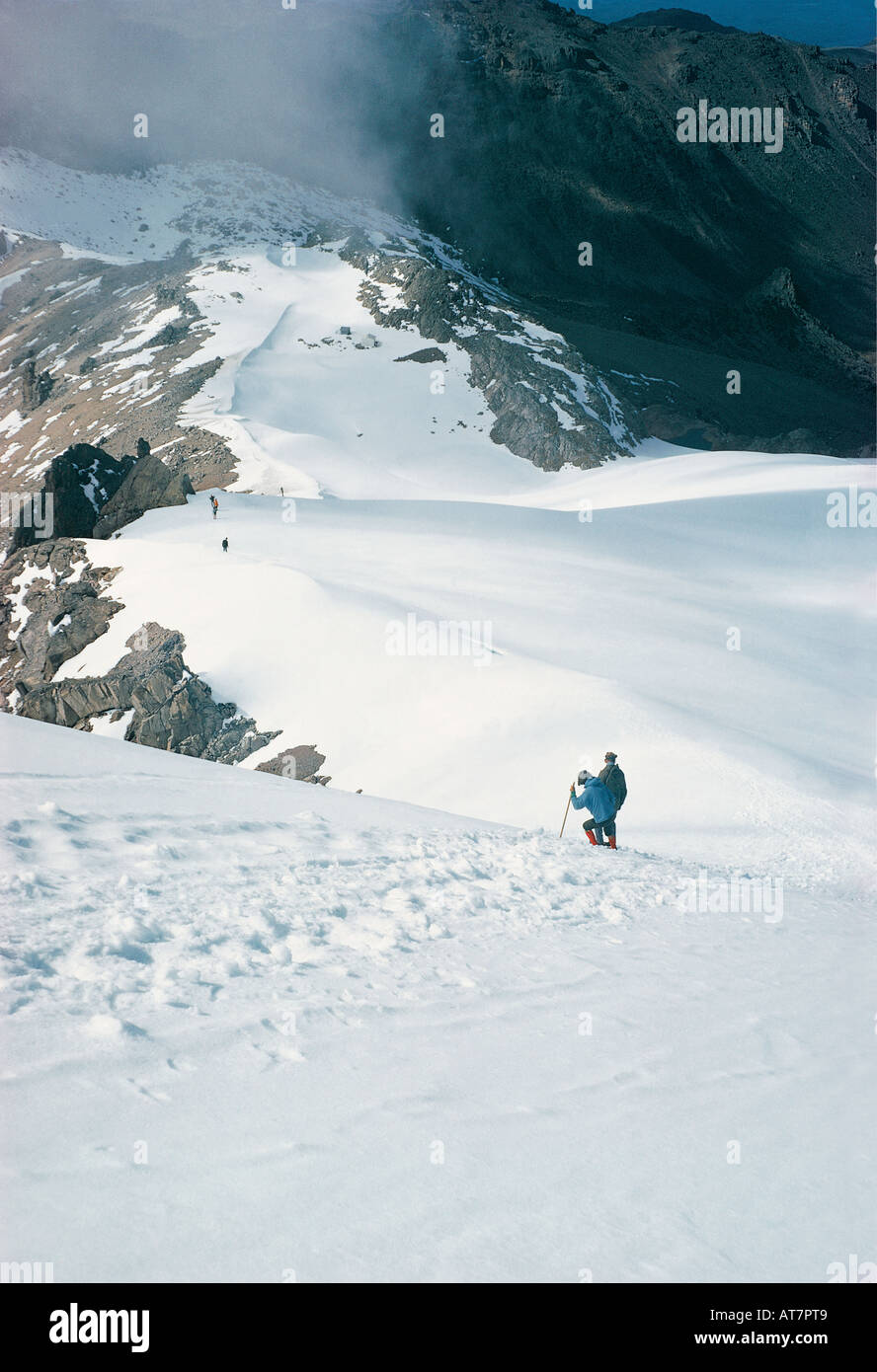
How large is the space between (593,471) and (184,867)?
53170 mm

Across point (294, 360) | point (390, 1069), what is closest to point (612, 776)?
point (390, 1069)

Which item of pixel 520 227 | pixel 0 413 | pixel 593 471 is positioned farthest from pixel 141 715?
pixel 520 227

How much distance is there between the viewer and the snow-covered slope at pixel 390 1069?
3.59m

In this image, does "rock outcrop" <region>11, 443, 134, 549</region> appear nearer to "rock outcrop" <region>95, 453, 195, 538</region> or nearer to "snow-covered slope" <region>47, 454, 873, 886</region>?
"rock outcrop" <region>95, 453, 195, 538</region>

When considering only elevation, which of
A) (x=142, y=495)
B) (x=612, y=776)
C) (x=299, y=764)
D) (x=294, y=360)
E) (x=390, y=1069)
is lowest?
(x=299, y=764)

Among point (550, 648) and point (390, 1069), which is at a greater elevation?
point (550, 648)

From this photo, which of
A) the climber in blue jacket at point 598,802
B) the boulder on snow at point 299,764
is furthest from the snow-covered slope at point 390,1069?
the boulder on snow at point 299,764

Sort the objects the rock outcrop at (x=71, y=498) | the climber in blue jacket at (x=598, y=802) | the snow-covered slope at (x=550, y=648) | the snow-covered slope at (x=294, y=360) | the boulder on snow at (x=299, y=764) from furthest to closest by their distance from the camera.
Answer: the snow-covered slope at (x=294, y=360), the rock outcrop at (x=71, y=498), the boulder on snow at (x=299, y=764), the snow-covered slope at (x=550, y=648), the climber in blue jacket at (x=598, y=802)

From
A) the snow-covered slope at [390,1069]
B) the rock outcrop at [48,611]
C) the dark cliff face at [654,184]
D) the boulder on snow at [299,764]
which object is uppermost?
the dark cliff face at [654,184]

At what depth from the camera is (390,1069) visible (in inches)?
181

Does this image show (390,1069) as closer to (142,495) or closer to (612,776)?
(612,776)

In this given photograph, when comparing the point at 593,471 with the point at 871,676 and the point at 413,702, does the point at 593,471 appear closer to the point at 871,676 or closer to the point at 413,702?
the point at 871,676

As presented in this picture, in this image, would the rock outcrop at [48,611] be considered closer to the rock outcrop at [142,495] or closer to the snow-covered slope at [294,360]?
the rock outcrop at [142,495]

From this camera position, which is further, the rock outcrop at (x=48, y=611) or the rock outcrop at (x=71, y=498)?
the rock outcrop at (x=71, y=498)
